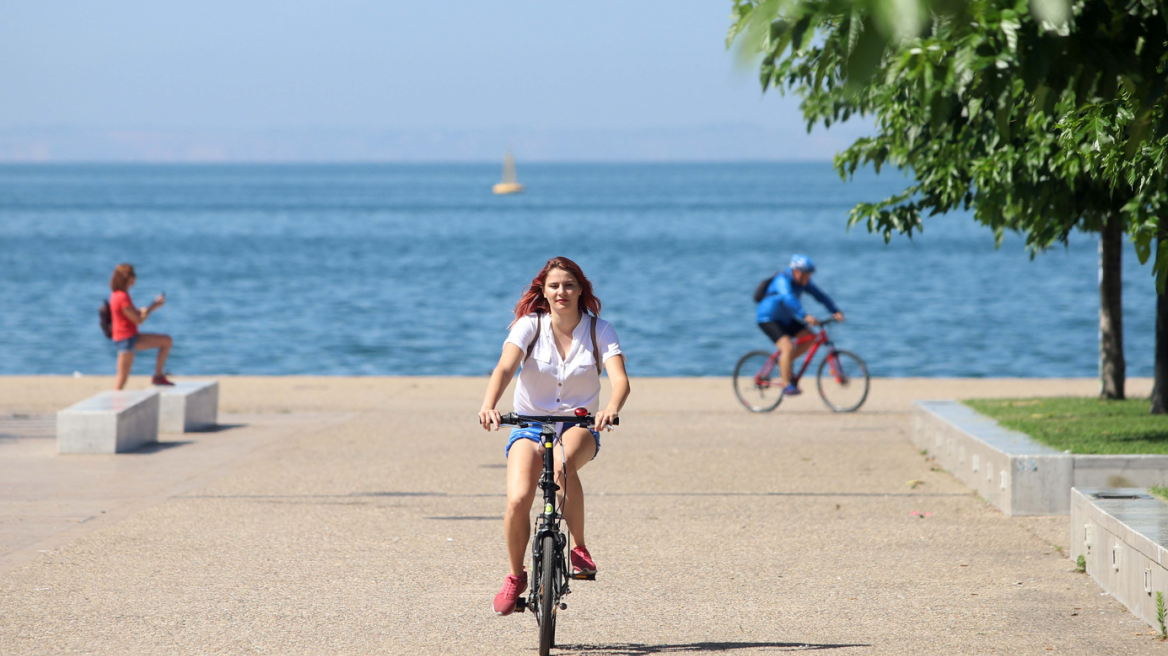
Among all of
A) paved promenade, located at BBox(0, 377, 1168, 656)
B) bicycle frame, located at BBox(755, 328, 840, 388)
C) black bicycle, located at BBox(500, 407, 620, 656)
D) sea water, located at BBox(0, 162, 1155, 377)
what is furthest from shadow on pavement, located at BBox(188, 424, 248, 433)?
sea water, located at BBox(0, 162, 1155, 377)

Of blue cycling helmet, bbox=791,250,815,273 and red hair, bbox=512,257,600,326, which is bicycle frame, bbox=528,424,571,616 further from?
blue cycling helmet, bbox=791,250,815,273

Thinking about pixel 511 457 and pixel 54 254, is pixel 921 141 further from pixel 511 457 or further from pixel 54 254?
pixel 54 254

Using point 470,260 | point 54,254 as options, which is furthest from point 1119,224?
point 54,254

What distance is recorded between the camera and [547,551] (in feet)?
17.4

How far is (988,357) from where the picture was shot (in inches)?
1261

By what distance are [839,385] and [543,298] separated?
32.7ft

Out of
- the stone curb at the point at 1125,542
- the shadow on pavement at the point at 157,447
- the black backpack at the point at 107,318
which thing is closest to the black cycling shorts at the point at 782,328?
the shadow on pavement at the point at 157,447

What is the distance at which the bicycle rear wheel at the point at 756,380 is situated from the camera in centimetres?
1527

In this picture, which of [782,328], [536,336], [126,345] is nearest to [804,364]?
[782,328]

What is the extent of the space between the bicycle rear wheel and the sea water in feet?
23.9

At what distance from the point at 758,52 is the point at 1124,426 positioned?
28.4 feet

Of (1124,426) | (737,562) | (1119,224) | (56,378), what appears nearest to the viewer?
(737,562)

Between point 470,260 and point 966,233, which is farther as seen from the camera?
point 966,233

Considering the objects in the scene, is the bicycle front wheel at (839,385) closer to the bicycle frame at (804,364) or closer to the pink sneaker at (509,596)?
the bicycle frame at (804,364)
